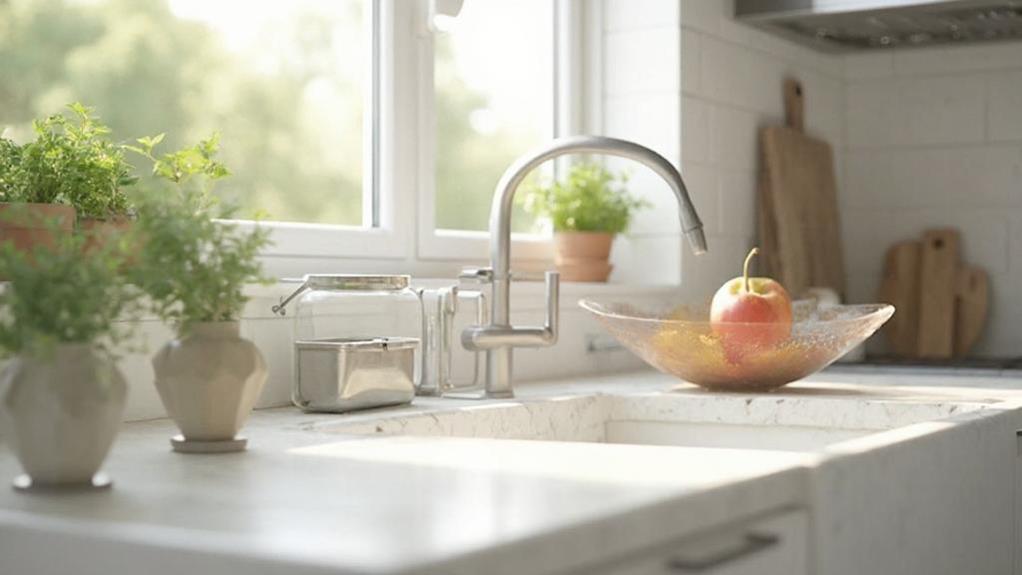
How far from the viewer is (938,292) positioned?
3102 mm

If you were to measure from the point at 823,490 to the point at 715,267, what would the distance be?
165 centimetres

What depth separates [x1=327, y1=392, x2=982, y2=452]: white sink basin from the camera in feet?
6.19

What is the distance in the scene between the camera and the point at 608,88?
286cm

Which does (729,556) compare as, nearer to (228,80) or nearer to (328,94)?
(228,80)

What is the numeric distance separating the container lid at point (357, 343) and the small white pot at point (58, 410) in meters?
0.65

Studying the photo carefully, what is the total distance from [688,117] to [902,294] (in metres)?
0.70

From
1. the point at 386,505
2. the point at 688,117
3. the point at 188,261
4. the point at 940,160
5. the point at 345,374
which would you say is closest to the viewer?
the point at 386,505

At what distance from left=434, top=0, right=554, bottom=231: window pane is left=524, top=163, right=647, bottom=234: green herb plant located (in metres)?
0.10

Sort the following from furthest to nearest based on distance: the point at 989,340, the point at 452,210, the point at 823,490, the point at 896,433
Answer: the point at 989,340 → the point at 452,210 → the point at 896,433 → the point at 823,490

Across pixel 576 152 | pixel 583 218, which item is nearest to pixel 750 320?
pixel 576 152

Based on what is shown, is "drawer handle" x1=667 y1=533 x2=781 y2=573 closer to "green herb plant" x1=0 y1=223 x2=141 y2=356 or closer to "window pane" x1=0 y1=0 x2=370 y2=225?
"green herb plant" x1=0 y1=223 x2=141 y2=356

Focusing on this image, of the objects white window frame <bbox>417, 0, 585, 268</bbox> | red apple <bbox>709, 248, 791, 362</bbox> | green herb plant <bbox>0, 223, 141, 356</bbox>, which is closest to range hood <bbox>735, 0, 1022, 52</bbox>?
white window frame <bbox>417, 0, 585, 268</bbox>

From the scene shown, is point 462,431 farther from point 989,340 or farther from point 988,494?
point 989,340

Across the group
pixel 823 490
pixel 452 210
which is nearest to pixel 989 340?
pixel 452 210
